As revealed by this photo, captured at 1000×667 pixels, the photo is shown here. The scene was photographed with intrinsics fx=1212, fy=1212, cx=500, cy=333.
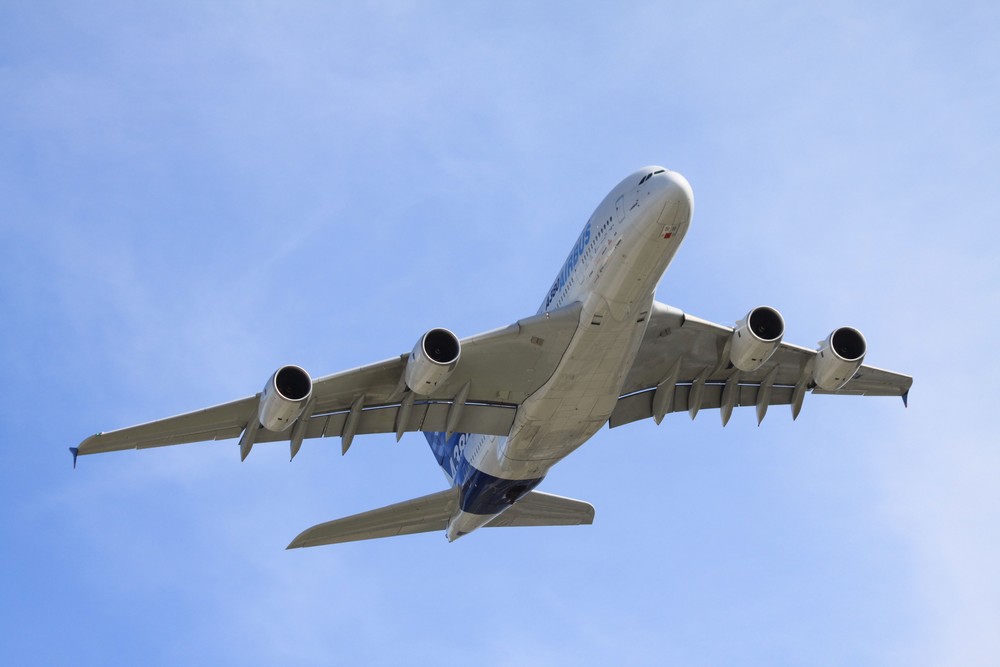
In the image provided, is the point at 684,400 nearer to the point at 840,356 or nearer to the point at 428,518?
the point at 840,356

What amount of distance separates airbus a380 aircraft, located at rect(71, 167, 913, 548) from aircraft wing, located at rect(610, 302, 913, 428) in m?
0.04

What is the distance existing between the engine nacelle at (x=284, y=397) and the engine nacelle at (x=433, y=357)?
223cm

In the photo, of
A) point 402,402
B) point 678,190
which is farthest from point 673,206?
point 402,402

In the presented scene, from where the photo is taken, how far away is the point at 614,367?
26.7 metres

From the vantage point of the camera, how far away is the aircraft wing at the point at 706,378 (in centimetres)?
2883

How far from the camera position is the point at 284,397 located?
24781 mm

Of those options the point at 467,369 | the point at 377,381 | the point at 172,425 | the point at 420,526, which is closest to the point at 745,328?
the point at 467,369

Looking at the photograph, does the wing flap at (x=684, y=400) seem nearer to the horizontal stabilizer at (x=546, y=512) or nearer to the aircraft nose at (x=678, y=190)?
the horizontal stabilizer at (x=546, y=512)

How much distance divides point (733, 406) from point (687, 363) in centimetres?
223

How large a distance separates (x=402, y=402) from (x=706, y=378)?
7824mm

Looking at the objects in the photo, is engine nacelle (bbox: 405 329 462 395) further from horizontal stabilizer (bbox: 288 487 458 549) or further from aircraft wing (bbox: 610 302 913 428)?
horizontal stabilizer (bbox: 288 487 458 549)

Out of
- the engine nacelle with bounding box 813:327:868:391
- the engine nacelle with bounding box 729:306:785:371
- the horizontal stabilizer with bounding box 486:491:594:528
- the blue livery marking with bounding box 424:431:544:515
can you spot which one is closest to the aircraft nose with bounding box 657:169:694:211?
the engine nacelle with bounding box 729:306:785:371

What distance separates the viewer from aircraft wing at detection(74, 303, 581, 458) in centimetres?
2602

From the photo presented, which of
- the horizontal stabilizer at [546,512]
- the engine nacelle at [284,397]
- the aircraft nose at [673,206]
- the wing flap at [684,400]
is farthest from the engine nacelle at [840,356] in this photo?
the engine nacelle at [284,397]
